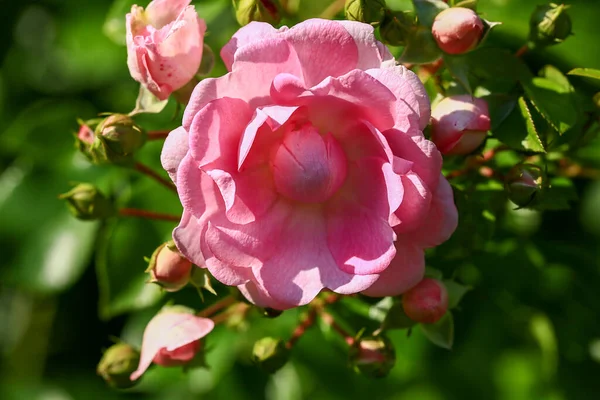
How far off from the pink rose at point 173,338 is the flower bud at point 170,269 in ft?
0.37

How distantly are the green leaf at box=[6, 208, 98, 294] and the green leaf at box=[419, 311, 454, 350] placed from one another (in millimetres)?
874

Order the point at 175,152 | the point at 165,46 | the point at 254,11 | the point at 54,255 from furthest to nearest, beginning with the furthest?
the point at 54,255, the point at 254,11, the point at 165,46, the point at 175,152

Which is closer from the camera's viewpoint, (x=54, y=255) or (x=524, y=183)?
(x=524, y=183)

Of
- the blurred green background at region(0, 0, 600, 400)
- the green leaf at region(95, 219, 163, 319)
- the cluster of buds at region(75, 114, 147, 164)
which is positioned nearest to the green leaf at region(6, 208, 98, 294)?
the blurred green background at region(0, 0, 600, 400)

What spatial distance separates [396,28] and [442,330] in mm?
526

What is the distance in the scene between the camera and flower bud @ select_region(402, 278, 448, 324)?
4.20 feet

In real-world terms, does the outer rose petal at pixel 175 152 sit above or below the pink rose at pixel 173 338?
above

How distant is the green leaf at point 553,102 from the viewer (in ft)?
4.41

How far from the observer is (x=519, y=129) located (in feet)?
4.42

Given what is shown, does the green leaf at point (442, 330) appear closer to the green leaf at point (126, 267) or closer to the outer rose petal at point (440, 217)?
the outer rose petal at point (440, 217)

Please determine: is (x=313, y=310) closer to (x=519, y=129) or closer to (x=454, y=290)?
(x=454, y=290)

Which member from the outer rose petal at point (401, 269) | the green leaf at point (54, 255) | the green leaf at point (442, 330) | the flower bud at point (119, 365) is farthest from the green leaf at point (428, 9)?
the green leaf at point (54, 255)

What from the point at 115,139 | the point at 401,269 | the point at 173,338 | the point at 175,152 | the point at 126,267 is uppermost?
the point at 175,152

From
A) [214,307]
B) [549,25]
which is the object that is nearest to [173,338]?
[214,307]
